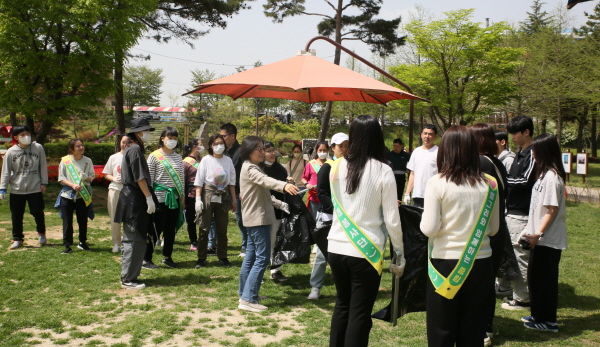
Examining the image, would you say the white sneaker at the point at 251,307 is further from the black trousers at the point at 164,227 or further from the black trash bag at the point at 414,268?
the black trousers at the point at 164,227

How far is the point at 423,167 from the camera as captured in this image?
6.56 meters

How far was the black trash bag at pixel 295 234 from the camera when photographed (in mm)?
5816

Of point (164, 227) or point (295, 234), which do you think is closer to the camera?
point (295, 234)

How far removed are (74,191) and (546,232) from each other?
21.1 feet

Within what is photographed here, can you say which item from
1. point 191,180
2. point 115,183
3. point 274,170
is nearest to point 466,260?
point 274,170

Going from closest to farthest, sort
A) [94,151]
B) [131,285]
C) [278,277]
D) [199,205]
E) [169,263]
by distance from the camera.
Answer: [131,285]
[278,277]
[199,205]
[169,263]
[94,151]

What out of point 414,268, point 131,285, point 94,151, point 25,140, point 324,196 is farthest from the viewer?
point 94,151

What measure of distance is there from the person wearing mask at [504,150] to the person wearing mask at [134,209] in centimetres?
392

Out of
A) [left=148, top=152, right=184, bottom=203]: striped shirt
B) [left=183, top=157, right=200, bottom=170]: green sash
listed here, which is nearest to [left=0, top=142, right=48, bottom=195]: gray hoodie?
[left=183, top=157, right=200, bottom=170]: green sash

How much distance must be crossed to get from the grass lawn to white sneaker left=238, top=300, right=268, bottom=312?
0.33ft

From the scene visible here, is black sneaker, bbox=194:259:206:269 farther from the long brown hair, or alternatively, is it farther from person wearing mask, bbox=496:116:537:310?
the long brown hair

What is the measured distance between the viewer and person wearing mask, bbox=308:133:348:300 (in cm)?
453

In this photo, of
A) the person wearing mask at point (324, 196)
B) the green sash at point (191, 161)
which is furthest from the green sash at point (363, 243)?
the green sash at point (191, 161)

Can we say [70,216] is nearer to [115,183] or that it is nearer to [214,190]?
[115,183]
